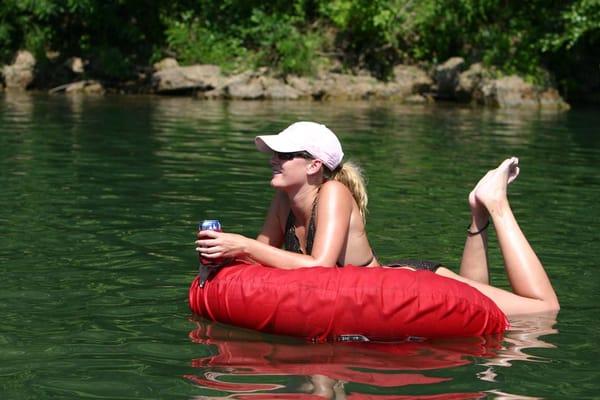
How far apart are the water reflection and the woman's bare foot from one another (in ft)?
2.07

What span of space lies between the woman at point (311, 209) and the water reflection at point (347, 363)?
0.42 m

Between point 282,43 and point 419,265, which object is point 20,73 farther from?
point 419,265

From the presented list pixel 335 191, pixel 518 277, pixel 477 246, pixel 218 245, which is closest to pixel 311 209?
pixel 335 191

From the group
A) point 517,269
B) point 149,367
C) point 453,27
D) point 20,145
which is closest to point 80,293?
point 149,367

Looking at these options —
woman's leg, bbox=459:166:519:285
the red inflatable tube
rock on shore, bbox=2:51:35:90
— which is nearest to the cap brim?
the red inflatable tube

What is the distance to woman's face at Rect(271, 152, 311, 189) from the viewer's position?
564 cm

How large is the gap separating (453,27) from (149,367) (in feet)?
68.6

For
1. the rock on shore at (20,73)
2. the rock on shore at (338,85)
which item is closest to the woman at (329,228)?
the rock on shore at (338,85)

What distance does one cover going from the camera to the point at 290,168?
5.64 meters

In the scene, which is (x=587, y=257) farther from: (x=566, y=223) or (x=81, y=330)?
(x=81, y=330)

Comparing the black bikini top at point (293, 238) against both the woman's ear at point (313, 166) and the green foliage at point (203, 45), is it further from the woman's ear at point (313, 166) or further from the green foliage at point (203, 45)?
the green foliage at point (203, 45)

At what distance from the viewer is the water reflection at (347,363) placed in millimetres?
4543

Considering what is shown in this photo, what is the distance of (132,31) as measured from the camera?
25.6 metres

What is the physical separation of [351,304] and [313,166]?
2.63 ft
